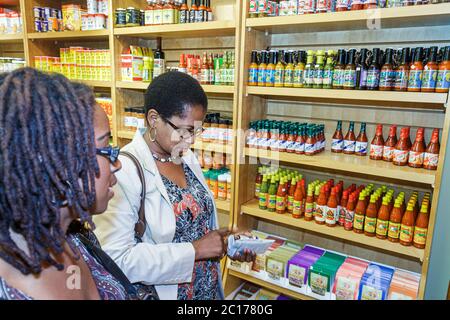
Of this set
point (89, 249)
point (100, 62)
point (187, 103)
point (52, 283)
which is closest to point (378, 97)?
point (187, 103)

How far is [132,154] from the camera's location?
4.29ft

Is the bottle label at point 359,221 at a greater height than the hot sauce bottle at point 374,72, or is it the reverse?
the hot sauce bottle at point 374,72

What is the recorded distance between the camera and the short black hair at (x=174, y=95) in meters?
1.37

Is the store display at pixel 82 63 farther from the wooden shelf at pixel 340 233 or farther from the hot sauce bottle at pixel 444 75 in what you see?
the hot sauce bottle at pixel 444 75

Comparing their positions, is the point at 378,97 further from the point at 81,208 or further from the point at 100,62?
the point at 100,62

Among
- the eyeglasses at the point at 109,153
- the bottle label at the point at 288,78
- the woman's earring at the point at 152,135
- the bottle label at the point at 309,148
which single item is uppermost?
the bottle label at the point at 288,78

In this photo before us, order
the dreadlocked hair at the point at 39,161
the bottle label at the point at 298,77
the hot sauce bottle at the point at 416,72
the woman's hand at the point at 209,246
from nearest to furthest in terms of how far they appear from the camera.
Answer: the dreadlocked hair at the point at 39,161 < the woman's hand at the point at 209,246 < the hot sauce bottle at the point at 416,72 < the bottle label at the point at 298,77

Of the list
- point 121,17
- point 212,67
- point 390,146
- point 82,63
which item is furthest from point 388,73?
point 82,63

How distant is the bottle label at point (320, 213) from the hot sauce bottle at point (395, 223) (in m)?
0.37

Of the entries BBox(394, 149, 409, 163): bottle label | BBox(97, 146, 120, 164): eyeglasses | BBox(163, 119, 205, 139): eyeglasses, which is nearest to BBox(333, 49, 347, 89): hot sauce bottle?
BBox(394, 149, 409, 163): bottle label

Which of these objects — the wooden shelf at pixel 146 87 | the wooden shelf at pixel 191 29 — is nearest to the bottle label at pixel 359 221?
the wooden shelf at pixel 146 87

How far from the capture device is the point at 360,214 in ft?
6.44

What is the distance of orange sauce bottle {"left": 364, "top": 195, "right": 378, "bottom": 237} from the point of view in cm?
193

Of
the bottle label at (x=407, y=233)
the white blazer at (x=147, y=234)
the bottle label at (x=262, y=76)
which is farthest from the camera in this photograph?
the bottle label at (x=262, y=76)
